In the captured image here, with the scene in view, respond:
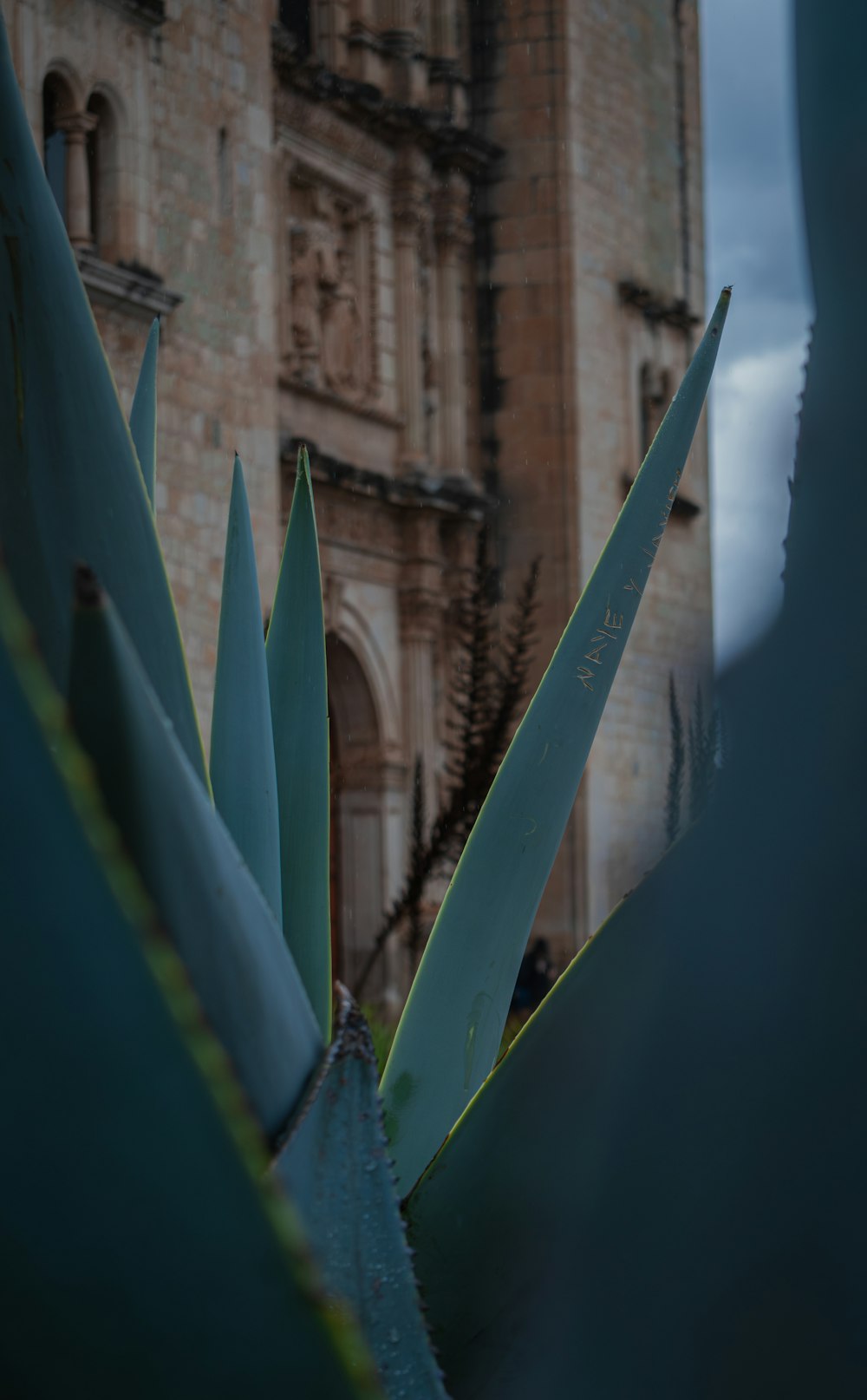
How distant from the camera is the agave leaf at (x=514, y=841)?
784 millimetres

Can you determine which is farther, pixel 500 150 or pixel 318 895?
pixel 500 150

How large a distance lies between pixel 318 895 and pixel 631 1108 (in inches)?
15.5

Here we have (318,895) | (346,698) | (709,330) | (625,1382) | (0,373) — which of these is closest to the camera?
(625,1382)

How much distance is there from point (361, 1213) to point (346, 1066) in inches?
1.7

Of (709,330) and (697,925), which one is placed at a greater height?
(709,330)

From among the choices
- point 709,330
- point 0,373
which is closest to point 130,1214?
point 0,373

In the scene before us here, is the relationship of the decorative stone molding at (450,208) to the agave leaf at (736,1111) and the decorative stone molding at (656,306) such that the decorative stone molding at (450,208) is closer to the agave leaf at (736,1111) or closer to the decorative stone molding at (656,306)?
the decorative stone molding at (656,306)

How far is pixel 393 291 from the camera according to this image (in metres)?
10.7

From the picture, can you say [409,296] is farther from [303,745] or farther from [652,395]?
[303,745]

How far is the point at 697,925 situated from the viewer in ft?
1.49

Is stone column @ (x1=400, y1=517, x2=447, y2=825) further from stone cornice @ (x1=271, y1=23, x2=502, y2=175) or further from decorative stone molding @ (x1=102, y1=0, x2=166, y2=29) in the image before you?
decorative stone molding @ (x1=102, y1=0, x2=166, y2=29)

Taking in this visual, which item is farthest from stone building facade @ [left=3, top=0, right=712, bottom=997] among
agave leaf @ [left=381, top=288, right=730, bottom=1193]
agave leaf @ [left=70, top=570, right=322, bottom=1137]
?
agave leaf @ [left=70, top=570, right=322, bottom=1137]

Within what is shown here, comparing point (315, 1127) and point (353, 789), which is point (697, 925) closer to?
point (315, 1127)

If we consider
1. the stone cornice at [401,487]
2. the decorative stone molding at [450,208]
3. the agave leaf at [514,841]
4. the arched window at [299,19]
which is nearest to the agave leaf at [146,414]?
the agave leaf at [514,841]
